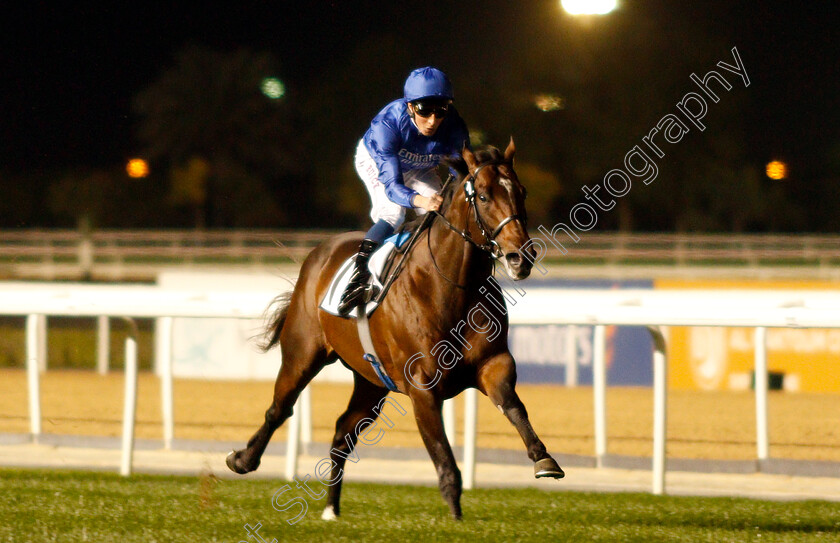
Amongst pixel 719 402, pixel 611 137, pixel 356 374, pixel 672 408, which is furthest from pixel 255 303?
pixel 611 137

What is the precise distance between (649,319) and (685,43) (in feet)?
109

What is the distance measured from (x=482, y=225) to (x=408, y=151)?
2.55 feet

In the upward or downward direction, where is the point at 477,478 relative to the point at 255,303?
downward

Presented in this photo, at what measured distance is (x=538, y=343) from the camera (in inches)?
460

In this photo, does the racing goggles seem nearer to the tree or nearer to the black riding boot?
the black riding boot

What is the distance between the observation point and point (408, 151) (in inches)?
165

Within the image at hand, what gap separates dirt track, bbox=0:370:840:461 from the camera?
23.0ft

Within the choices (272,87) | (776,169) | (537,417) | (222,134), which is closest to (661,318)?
(537,417)

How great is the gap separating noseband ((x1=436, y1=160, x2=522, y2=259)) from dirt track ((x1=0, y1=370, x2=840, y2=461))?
9.83ft

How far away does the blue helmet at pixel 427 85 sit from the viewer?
12.9ft

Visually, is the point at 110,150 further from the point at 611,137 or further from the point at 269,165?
the point at 611,137

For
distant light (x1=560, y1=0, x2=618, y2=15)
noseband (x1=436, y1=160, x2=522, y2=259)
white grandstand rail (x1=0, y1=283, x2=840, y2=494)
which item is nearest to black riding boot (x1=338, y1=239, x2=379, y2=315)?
noseband (x1=436, y1=160, x2=522, y2=259)

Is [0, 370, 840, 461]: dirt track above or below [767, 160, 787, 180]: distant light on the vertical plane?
below

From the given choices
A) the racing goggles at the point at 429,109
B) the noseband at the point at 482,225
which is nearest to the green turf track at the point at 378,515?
the noseband at the point at 482,225
